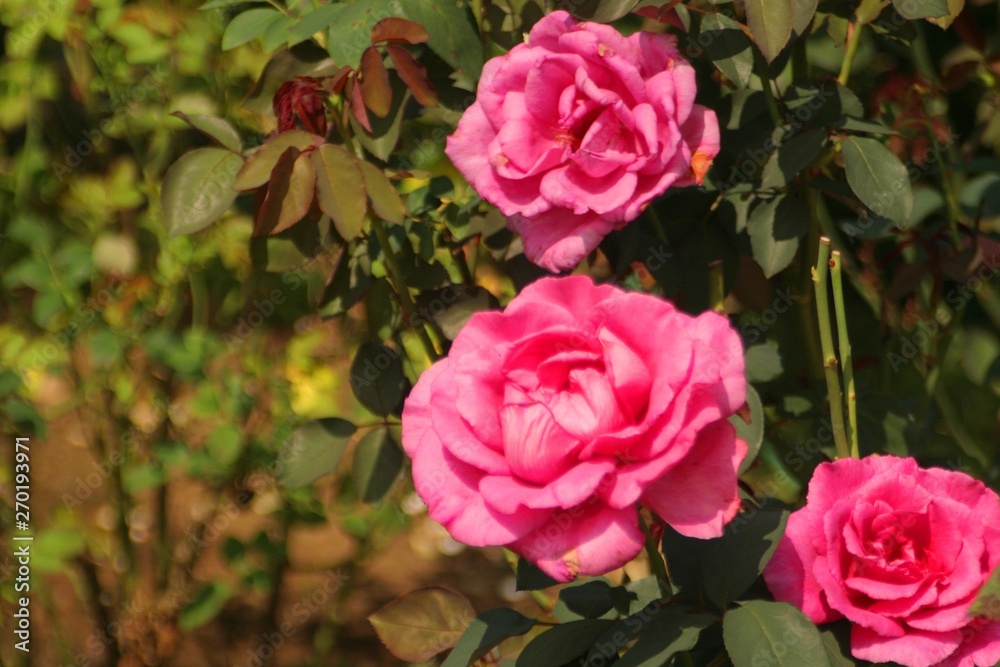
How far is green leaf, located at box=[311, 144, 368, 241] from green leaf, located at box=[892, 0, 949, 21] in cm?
46

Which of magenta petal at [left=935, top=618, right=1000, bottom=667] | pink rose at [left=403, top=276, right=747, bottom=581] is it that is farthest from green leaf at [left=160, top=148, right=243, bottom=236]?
magenta petal at [left=935, top=618, right=1000, bottom=667]

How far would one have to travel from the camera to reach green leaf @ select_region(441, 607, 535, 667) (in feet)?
2.63

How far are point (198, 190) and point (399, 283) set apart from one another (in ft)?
0.66

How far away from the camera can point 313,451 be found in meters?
1.13

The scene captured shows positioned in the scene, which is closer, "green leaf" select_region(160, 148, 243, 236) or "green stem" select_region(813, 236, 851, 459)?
"green stem" select_region(813, 236, 851, 459)

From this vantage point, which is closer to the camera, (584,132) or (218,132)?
(584,132)

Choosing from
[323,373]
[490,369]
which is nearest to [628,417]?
[490,369]

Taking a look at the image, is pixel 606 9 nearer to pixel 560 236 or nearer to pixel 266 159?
pixel 560 236

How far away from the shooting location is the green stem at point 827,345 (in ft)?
2.48

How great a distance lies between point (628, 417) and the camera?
26.3 inches

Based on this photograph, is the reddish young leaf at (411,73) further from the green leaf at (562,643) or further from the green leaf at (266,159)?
the green leaf at (562,643)

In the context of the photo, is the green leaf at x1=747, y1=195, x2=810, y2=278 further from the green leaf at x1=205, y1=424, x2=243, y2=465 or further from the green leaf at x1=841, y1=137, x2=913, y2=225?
the green leaf at x1=205, y1=424, x2=243, y2=465

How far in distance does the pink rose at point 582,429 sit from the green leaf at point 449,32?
328 millimetres

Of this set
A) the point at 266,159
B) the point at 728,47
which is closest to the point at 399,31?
the point at 266,159
